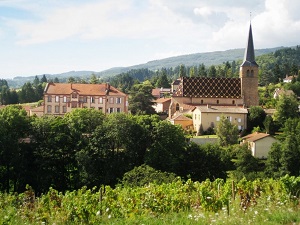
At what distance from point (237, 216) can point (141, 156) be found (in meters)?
23.3

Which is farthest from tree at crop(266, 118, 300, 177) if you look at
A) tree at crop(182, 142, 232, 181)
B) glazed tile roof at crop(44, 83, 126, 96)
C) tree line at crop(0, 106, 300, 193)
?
glazed tile roof at crop(44, 83, 126, 96)

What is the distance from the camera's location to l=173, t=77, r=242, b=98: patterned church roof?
6631 cm

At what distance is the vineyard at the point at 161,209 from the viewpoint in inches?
395

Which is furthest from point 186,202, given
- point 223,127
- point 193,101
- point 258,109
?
point 193,101

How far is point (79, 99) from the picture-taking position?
61656mm

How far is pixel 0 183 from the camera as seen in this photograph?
30.0 metres

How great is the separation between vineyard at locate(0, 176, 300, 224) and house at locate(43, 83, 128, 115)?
4674 cm

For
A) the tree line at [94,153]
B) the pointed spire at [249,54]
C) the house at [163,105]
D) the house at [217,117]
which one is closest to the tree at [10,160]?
the tree line at [94,153]

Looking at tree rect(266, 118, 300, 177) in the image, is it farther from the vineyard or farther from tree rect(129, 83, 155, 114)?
tree rect(129, 83, 155, 114)

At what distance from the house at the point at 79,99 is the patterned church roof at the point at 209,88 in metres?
9.76

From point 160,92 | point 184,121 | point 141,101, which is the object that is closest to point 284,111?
point 184,121

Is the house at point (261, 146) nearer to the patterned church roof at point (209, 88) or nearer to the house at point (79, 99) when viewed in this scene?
the patterned church roof at point (209, 88)

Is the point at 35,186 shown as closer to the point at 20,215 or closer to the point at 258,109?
the point at 20,215

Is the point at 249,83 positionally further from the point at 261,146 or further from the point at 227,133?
the point at 261,146
